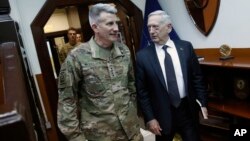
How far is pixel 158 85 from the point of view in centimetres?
189

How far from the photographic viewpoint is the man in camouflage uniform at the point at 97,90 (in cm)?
144

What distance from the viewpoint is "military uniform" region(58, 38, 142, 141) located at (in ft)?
4.71

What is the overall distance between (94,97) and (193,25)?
74.6 inches

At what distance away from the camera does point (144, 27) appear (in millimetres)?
3477

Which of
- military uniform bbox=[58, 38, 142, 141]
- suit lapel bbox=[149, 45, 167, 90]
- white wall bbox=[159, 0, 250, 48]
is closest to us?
military uniform bbox=[58, 38, 142, 141]

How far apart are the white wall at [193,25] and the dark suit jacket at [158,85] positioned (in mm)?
764

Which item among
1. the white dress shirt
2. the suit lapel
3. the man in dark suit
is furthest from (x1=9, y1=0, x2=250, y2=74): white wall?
the suit lapel

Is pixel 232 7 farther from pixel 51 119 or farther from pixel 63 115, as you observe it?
pixel 51 119

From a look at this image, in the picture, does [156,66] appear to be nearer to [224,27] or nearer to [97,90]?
[97,90]

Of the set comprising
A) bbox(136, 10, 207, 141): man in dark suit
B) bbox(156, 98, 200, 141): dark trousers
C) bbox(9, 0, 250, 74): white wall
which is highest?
bbox(9, 0, 250, 74): white wall

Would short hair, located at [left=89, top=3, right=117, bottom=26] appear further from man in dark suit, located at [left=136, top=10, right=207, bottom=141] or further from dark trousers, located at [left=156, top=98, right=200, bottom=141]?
dark trousers, located at [left=156, top=98, right=200, bottom=141]

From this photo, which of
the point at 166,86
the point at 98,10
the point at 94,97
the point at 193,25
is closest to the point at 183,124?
the point at 166,86

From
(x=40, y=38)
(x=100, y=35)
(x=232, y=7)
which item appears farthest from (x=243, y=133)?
(x=40, y=38)

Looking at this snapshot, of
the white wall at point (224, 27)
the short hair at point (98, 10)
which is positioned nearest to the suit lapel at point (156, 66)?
the short hair at point (98, 10)
